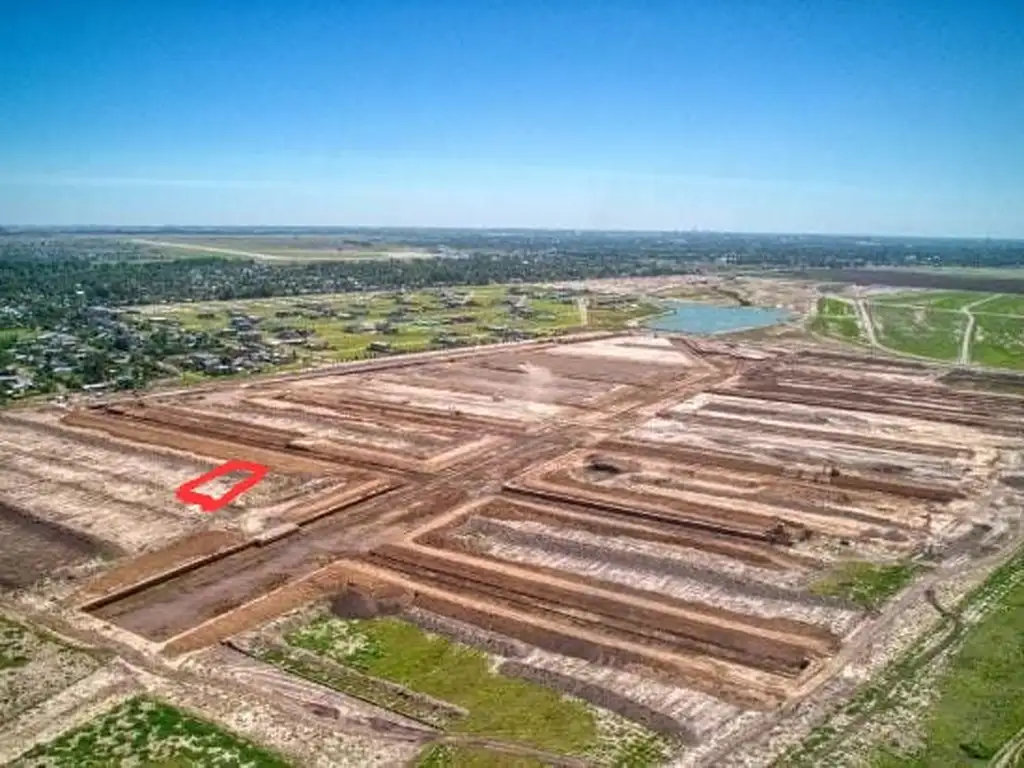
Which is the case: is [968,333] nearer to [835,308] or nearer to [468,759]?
[835,308]

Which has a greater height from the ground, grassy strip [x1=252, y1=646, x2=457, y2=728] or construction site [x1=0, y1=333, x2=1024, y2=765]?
construction site [x1=0, y1=333, x2=1024, y2=765]

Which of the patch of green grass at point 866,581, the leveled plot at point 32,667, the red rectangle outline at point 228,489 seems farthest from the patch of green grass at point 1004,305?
the leveled plot at point 32,667

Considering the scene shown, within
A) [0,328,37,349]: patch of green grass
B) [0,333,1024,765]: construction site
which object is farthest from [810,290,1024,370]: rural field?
[0,328,37,349]: patch of green grass

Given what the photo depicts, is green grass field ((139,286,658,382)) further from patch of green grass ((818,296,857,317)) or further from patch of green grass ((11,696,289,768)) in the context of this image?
patch of green grass ((11,696,289,768))

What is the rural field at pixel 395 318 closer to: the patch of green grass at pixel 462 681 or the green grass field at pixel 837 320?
the green grass field at pixel 837 320

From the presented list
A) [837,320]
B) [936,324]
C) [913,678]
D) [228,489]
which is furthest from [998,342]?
[228,489]

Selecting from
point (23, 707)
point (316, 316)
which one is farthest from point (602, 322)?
point (23, 707)

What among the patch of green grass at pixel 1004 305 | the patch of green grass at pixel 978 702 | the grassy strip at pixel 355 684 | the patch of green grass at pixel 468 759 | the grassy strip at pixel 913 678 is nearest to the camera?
the patch of green grass at pixel 468 759
